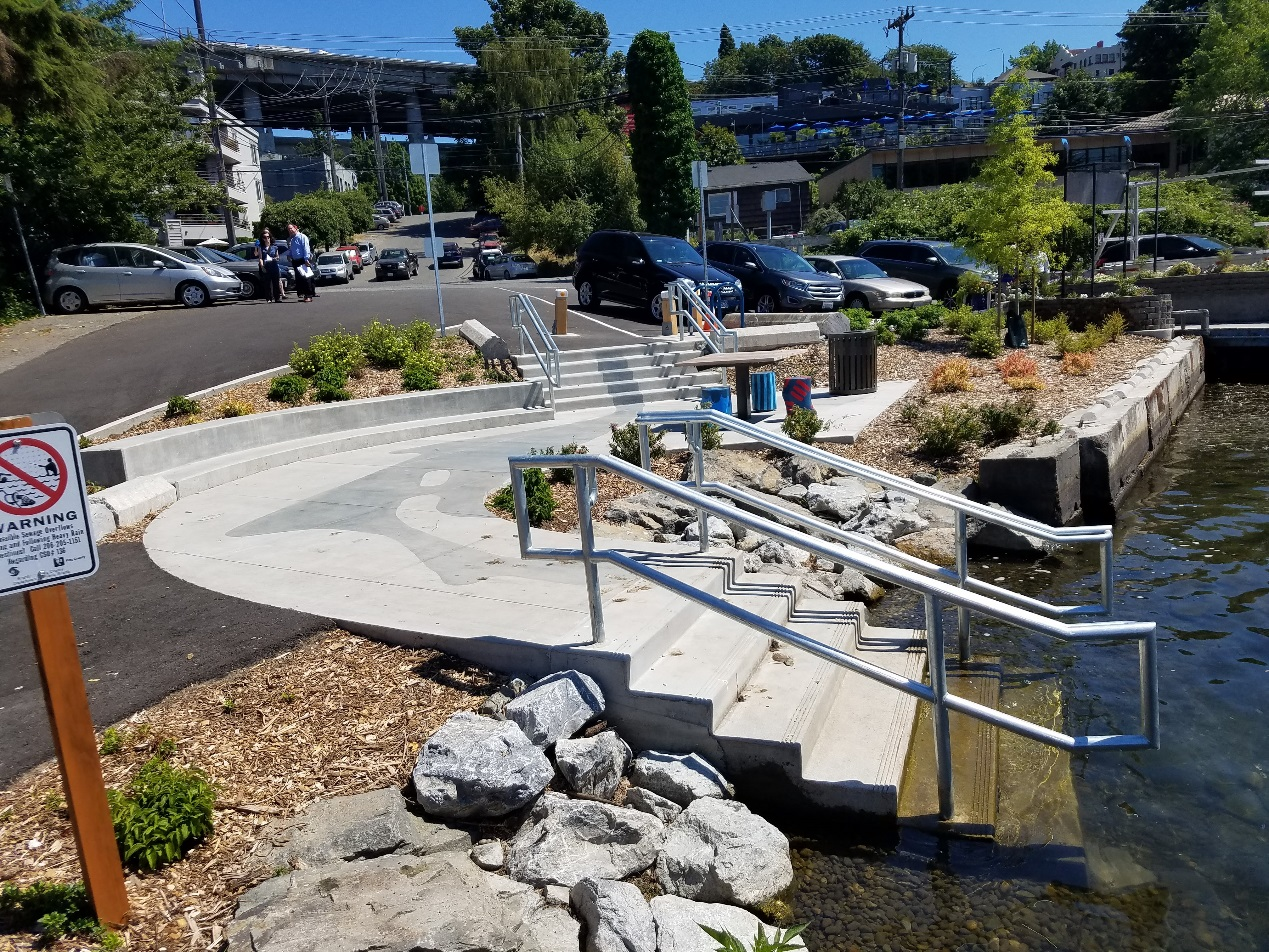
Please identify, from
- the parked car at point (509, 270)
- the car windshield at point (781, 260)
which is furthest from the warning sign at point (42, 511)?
the parked car at point (509, 270)

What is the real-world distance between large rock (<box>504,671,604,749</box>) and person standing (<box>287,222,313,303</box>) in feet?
63.2

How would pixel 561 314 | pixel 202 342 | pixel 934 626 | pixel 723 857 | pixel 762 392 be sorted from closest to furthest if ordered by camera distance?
pixel 723 857
pixel 934 626
pixel 762 392
pixel 202 342
pixel 561 314

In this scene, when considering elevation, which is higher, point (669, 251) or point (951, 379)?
point (669, 251)

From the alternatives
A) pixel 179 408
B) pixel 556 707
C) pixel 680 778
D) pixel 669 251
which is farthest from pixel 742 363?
pixel 680 778

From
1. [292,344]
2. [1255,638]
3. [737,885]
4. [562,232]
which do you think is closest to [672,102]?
[562,232]

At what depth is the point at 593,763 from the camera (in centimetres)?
498

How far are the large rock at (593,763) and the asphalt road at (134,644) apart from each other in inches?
76.9

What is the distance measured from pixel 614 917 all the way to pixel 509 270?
1779 inches

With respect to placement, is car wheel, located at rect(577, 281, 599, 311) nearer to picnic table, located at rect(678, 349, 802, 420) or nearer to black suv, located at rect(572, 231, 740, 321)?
black suv, located at rect(572, 231, 740, 321)

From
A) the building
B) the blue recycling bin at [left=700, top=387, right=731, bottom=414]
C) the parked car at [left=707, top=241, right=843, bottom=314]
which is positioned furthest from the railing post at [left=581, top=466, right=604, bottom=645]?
the building

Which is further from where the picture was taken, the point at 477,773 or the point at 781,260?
the point at 781,260

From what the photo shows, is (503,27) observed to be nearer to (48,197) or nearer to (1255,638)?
(48,197)

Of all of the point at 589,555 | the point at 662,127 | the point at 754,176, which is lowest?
the point at 589,555

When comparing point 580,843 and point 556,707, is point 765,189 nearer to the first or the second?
point 556,707
